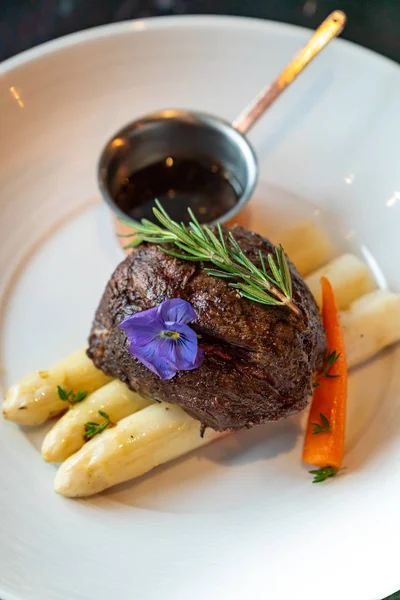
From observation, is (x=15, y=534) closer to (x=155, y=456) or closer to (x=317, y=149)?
(x=155, y=456)

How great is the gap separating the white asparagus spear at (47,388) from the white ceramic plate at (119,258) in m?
0.14

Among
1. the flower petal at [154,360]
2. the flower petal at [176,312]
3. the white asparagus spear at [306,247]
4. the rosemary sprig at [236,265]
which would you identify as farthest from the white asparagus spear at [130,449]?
the white asparagus spear at [306,247]

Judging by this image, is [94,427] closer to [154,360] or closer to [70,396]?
[70,396]

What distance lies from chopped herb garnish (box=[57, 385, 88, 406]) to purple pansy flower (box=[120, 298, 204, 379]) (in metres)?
0.70

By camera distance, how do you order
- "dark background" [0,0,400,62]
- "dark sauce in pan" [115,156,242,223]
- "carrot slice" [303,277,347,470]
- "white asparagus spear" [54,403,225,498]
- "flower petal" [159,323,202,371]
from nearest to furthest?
"flower petal" [159,323,202,371] → "white asparagus spear" [54,403,225,498] → "carrot slice" [303,277,347,470] → "dark sauce in pan" [115,156,242,223] → "dark background" [0,0,400,62]

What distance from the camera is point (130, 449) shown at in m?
2.91

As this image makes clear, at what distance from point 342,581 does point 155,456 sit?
1.08 m

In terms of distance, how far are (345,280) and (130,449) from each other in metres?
1.70

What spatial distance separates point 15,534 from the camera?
2727 mm

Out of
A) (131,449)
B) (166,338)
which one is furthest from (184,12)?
(131,449)

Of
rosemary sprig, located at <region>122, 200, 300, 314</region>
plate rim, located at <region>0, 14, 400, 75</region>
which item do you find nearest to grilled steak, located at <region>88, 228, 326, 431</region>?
rosemary sprig, located at <region>122, 200, 300, 314</region>

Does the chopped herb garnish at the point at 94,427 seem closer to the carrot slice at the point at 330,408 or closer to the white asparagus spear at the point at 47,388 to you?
the white asparagus spear at the point at 47,388

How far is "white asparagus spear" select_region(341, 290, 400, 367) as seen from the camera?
131 inches

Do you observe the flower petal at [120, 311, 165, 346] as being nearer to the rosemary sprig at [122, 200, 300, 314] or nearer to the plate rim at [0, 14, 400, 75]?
the rosemary sprig at [122, 200, 300, 314]
